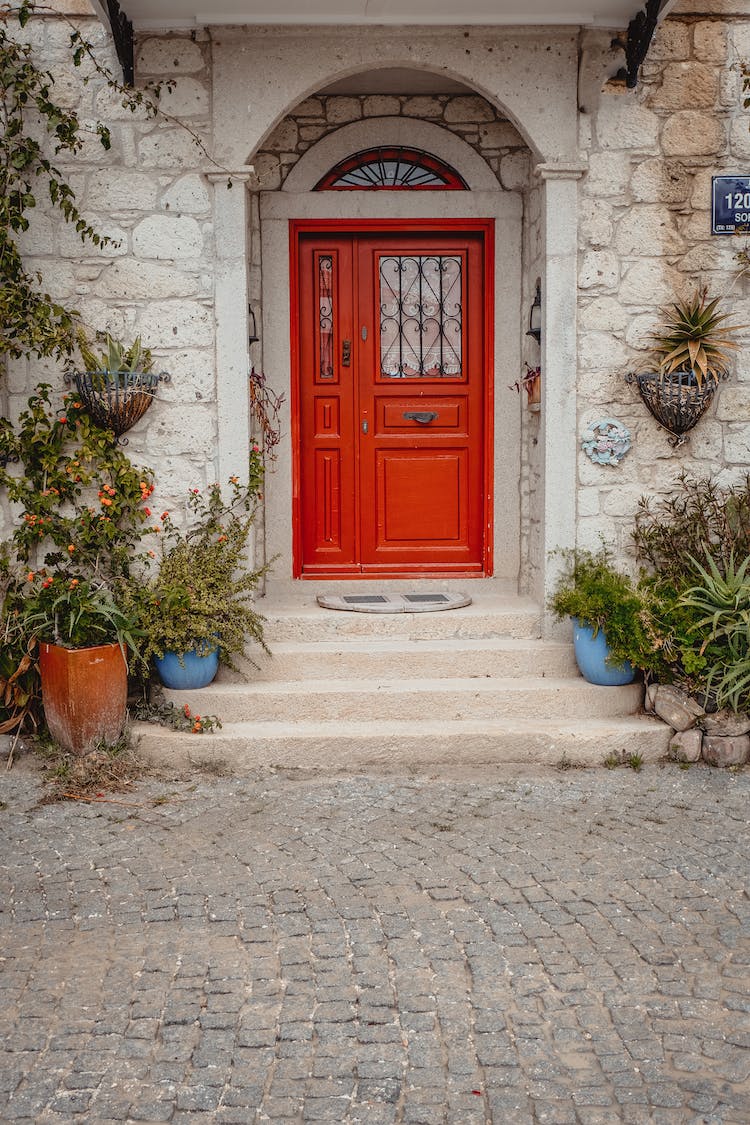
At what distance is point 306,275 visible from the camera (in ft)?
23.8

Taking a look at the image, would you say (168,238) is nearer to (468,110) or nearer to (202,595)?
(202,595)

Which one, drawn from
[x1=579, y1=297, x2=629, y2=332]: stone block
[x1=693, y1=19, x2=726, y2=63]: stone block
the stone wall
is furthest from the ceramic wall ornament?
[x1=693, y1=19, x2=726, y2=63]: stone block

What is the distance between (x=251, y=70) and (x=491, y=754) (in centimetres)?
380

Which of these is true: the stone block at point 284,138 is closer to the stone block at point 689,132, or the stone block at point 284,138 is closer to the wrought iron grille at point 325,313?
the wrought iron grille at point 325,313

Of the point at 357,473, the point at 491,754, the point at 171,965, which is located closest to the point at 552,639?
the point at 491,754

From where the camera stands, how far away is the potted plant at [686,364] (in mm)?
6160

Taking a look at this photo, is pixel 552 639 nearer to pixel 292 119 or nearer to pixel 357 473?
pixel 357 473

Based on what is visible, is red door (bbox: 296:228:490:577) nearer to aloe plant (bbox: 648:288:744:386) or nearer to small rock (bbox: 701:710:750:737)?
aloe plant (bbox: 648:288:744:386)

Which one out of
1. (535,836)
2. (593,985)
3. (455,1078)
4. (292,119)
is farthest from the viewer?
(292,119)

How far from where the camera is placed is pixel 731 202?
6.29 metres

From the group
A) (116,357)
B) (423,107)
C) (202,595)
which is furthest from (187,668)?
(423,107)

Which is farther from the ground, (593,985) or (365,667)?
(365,667)

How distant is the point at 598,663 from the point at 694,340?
70.9 inches

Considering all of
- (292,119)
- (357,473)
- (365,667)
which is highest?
(292,119)
